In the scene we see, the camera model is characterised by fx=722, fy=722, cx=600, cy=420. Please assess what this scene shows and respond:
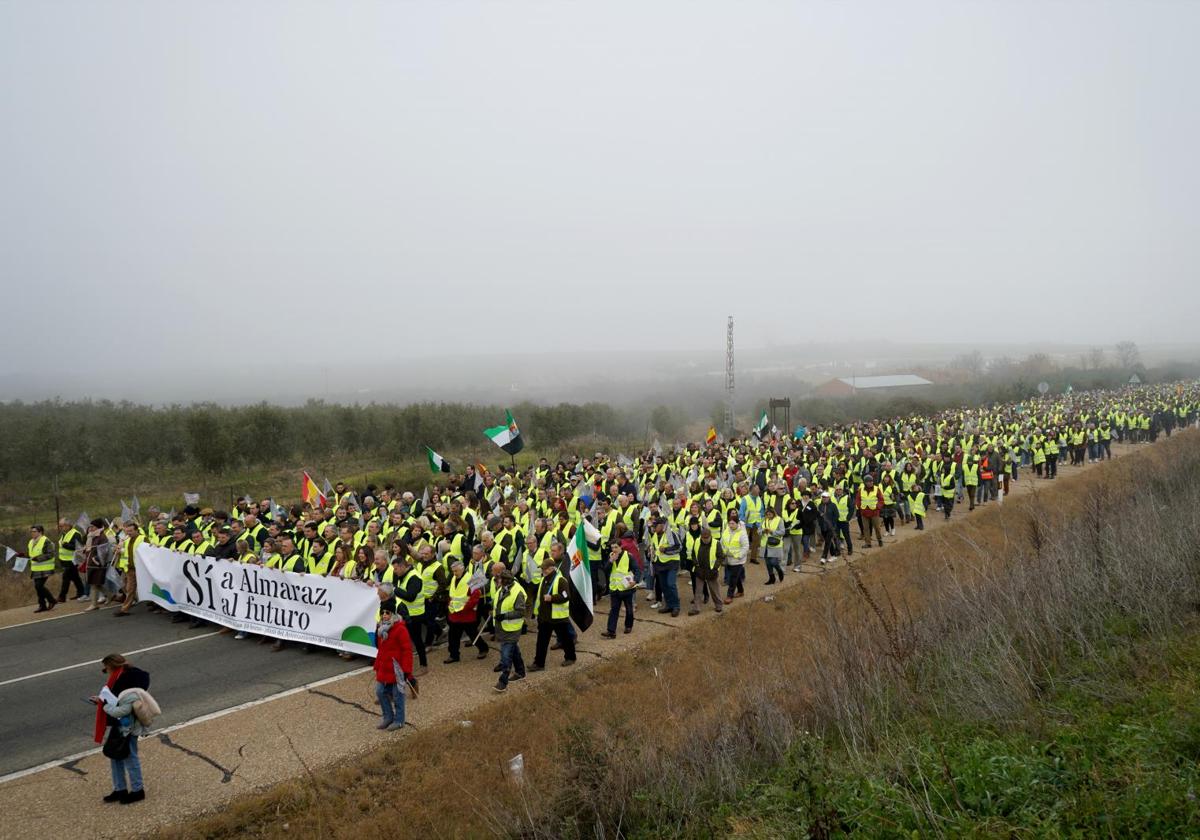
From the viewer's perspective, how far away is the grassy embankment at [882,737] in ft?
18.3

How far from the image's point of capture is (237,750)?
8938mm

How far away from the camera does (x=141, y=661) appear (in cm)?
1232

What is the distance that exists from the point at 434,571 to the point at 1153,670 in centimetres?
934

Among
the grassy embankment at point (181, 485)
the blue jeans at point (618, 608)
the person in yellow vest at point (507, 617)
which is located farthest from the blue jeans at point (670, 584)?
the grassy embankment at point (181, 485)

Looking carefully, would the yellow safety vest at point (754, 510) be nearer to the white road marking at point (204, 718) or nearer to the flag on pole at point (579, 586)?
the flag on pole at point (579, 586)

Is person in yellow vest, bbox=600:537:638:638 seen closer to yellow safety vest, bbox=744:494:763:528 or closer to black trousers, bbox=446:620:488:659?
black trousers, bbox=446:620:488:659

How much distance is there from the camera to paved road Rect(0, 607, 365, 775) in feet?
32.0

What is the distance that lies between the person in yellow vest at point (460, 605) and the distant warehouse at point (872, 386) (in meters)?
96.4

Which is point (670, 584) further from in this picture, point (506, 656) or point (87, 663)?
point (87, 663)

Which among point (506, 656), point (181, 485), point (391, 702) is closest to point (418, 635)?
point (506, 656)

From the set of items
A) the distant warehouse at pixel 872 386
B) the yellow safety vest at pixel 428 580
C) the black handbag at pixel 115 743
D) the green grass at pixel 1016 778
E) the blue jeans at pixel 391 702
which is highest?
the distant warehouse at pixel 872 386

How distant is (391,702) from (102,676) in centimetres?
592

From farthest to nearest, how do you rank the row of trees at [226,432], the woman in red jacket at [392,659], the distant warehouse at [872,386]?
the distant warehouse at [872,386] < the row of trees at [226,432] < the woman in red jacket at [392,659]

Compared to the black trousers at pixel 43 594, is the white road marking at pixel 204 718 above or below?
below
